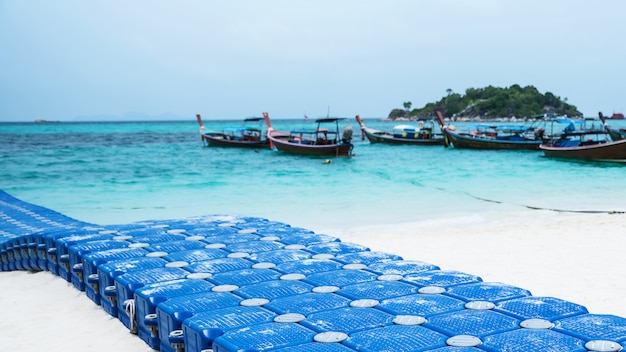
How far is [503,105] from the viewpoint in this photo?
148250 millimetres

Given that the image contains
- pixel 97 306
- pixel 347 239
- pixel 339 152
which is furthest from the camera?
pixel 339 152

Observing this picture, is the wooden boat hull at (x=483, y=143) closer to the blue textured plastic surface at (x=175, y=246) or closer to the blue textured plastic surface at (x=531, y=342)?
the blue textured plastic surface at (x=175, y=246)

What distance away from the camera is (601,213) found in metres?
15.3

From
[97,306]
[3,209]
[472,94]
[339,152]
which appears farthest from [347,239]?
[472,94]

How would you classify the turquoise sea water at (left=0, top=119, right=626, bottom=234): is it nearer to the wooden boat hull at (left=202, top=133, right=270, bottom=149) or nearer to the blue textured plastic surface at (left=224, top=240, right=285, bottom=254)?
the wooden boat hull at (left=202, top=133, right=270, bottom=149)

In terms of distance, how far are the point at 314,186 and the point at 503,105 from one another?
5214 inches

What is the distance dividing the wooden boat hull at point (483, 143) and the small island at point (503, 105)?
90548 millimetres

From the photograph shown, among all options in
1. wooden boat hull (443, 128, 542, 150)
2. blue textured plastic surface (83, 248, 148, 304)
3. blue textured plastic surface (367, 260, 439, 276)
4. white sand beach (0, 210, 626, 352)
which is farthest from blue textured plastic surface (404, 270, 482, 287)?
wooden boat hull (443, 128, 542, 150)

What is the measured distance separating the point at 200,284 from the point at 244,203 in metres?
15.5

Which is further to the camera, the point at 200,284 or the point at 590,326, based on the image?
the point at 200,284

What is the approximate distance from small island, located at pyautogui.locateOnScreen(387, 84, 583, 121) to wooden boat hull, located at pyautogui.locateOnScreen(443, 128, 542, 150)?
297ft

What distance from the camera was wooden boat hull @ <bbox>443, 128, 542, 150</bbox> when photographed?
45812mm

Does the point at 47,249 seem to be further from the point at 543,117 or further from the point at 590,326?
the point at 543,117

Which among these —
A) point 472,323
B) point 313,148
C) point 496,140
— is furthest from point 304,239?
point 496,140
